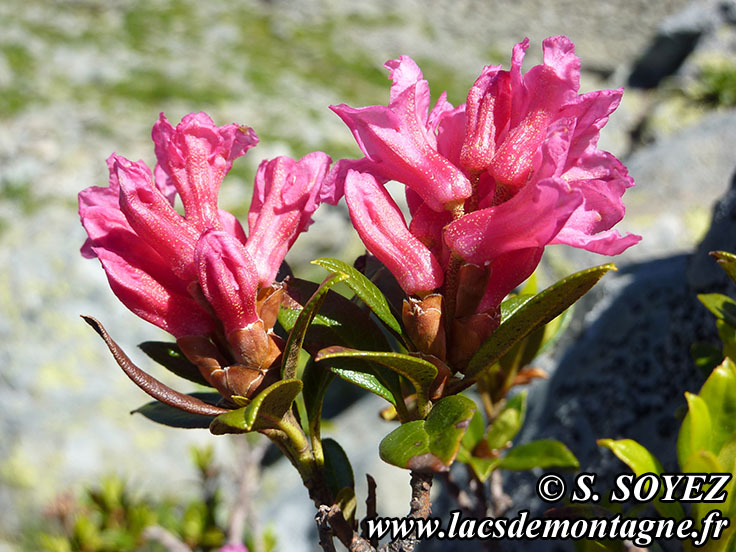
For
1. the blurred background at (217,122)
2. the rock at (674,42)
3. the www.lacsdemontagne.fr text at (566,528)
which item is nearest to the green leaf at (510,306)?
the www.lacsdemontagne.fr text at (566,528)

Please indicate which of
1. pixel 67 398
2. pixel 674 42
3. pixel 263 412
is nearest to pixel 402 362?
pixel 263 412

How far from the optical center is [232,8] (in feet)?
29.6

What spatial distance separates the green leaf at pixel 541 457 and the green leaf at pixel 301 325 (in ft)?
1.91

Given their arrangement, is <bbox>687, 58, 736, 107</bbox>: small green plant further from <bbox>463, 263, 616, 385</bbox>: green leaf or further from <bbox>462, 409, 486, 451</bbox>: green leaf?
<bbox>463, 263, 616, 385</bbox>: green leaf

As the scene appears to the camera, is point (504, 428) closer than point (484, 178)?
No

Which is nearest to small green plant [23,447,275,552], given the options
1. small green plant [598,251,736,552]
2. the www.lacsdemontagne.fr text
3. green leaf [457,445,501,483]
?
green leaf [457,445,501,483]

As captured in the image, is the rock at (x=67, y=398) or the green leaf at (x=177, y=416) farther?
the rock at (x=67, y=398)

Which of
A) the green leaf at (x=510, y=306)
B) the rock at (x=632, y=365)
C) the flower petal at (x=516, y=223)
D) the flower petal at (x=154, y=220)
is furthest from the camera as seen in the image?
the rock at (x=632, y=365)

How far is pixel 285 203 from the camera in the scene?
829 millimetres

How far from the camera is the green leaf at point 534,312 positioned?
66 centimetres

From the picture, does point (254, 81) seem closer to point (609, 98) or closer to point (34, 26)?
point (34, 26)

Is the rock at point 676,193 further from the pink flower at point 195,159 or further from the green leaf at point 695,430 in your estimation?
the pink flower at point 195,159

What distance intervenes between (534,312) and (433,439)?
0.18 meters

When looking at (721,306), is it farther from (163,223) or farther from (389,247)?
(163,223)
